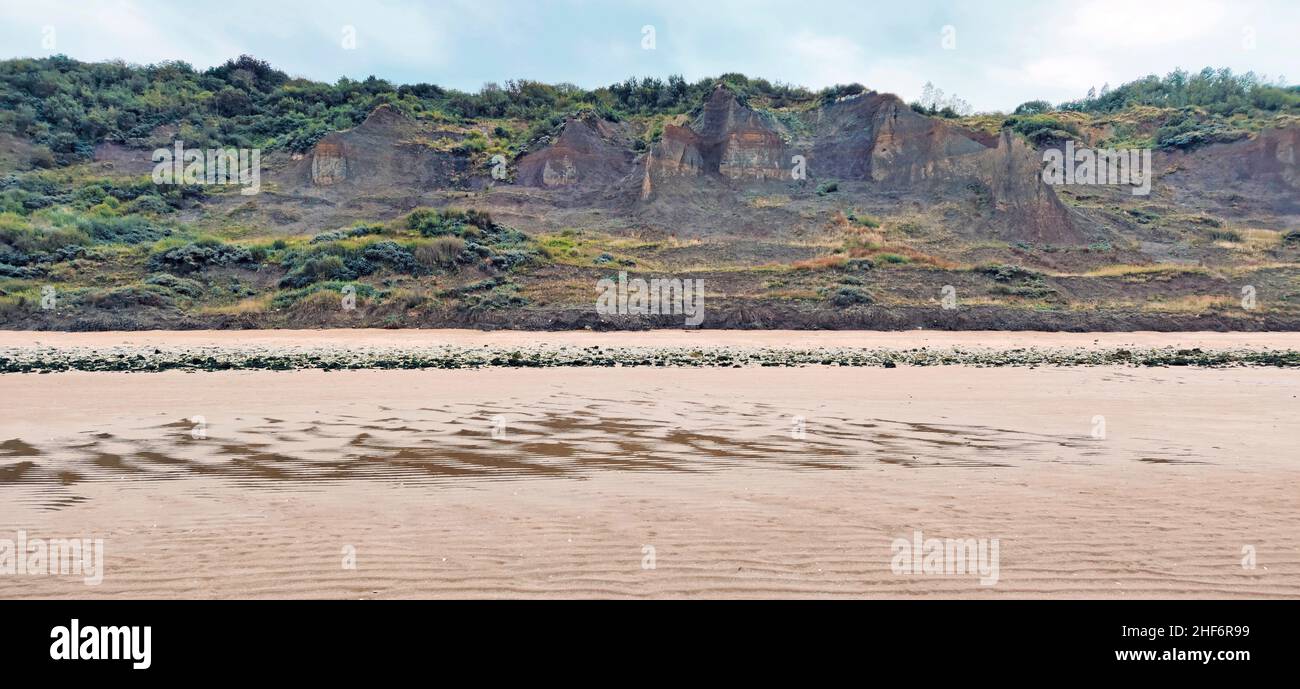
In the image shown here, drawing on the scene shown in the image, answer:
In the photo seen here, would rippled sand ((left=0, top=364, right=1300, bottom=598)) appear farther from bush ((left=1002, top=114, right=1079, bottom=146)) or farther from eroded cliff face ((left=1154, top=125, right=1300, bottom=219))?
bush ((left=1002, top=114, right=1079, bottom=146))

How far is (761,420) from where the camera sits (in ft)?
29.5

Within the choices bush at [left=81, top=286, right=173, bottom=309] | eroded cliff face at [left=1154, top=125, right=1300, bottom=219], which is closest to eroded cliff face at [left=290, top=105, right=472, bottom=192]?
bush at [left=81, top=286, right=173, bottom=309]

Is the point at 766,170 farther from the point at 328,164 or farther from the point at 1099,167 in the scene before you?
the point at 328,164

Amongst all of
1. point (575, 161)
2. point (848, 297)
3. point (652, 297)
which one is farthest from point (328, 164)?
point (848, 297)

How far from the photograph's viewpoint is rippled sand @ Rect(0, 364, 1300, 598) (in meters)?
3.87

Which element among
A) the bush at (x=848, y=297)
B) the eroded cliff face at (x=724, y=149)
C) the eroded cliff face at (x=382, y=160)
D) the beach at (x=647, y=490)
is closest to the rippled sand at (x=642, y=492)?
the beach at (x=647, y=490)

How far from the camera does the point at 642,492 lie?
5.55 meters

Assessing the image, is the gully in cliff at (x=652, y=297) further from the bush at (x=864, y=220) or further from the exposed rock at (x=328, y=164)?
the exposed rock at (x=328, y=164)

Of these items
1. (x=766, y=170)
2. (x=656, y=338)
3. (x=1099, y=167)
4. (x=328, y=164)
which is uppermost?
(x=1099, y=167)

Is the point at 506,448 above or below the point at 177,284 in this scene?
below

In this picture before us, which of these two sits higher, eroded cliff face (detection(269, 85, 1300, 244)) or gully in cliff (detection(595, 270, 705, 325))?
eroded cliff face (detection(269, 85, 1300, 244))

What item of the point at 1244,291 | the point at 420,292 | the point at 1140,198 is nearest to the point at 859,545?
the point at 420,292
